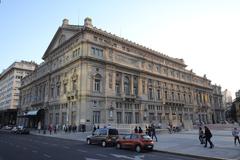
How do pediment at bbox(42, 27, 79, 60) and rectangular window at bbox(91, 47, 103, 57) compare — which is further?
pediment at bbox(42, 27, 79, 60)

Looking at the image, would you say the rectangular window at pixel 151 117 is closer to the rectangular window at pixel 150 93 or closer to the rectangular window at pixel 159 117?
the rectangular window at pixel 159 117

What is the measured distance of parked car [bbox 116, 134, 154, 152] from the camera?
61.0 feet

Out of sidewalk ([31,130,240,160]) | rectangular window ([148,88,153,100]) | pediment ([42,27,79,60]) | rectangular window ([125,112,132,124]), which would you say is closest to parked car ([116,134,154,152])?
sidewalk ([31,130,240,160])

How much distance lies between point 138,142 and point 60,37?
47031 millimetres

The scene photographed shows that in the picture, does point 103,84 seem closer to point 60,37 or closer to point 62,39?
point 62,39

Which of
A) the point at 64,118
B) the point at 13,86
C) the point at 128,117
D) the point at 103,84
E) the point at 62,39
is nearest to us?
the point at 103,84

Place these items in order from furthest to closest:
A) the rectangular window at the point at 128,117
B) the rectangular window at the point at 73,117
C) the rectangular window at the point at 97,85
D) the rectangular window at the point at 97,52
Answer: the rectangular window at the point at 128,117
the rectangular window at the point at 97,52
the rectangular window at the point at 97,85
the rectangular window at the point at 73,117

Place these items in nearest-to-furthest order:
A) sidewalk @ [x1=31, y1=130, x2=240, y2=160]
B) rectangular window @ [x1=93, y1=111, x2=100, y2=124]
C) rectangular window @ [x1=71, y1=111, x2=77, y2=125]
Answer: sidewalk @ [x1=31, y1=130, x2=240, y2=160] < rectangular window @ [x1=93, y1=111, x2=100, y2=124] < rectangular window @ [x1=71, y1=111, x2=77, y2=125]

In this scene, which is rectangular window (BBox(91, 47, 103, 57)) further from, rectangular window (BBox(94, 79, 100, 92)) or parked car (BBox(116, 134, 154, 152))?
parked car (BBox(116, 134, 154, 152))

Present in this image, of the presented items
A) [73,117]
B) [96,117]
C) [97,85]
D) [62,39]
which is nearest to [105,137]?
[96,117]

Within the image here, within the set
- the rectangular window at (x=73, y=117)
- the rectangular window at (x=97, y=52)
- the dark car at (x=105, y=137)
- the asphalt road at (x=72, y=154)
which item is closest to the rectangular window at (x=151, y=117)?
the rectangular window at (x=97, y=52)

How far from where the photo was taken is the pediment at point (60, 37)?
5441cm

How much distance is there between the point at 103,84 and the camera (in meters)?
47.8

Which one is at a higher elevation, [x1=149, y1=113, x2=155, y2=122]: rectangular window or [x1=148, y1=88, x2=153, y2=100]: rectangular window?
[x1=148, y1=88, x2=153, y2=100]: rectangular window
